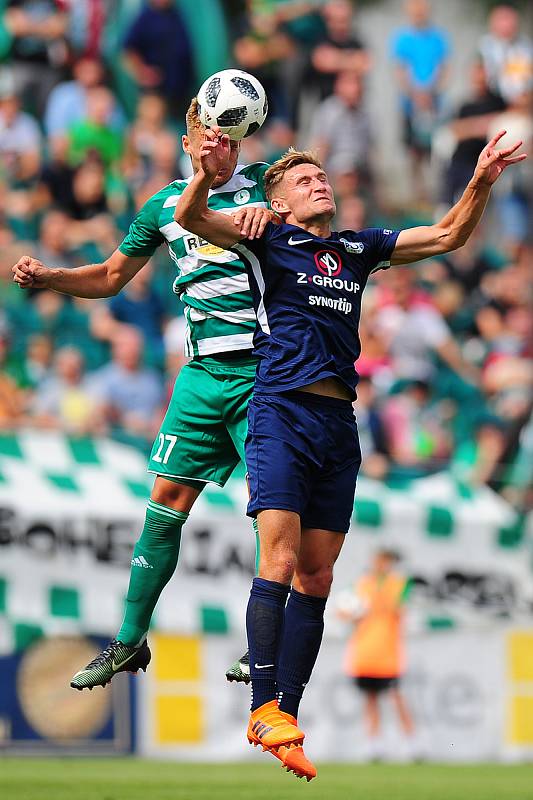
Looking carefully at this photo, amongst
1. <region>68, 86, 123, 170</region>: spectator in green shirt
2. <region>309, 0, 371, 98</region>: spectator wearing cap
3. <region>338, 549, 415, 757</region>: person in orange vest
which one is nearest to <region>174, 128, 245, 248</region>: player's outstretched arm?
<region>338, 549, 415, 757</region>: person in orange vest

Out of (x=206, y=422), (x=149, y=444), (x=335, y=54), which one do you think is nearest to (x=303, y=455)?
(x=206, y=422)

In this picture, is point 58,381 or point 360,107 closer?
point 58,381

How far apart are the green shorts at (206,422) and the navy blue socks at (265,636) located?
869 mm

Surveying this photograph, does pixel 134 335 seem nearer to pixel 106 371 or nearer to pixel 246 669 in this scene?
pixel 106 371

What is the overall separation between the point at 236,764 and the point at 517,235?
7.82m

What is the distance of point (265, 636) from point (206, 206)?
203cm

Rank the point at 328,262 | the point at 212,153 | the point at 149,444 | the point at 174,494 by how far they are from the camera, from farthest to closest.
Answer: the point at 149,444
the point at 174,494
the point at 328,262
the point at 212,153

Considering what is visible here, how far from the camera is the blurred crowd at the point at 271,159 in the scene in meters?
14.6

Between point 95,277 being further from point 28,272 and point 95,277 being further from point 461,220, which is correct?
point 461,220

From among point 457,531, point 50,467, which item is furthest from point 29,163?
point 457,531

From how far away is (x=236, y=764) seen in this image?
568 inches

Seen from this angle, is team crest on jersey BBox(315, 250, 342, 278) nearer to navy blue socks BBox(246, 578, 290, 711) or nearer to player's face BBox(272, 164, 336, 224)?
player's face BBox(272, 164, 336, 224)

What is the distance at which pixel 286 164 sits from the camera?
796 cm

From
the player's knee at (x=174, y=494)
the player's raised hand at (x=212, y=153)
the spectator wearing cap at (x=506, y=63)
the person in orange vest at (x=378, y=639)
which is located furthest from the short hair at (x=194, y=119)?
the spectator wearing cap at (x=506, y=63)
